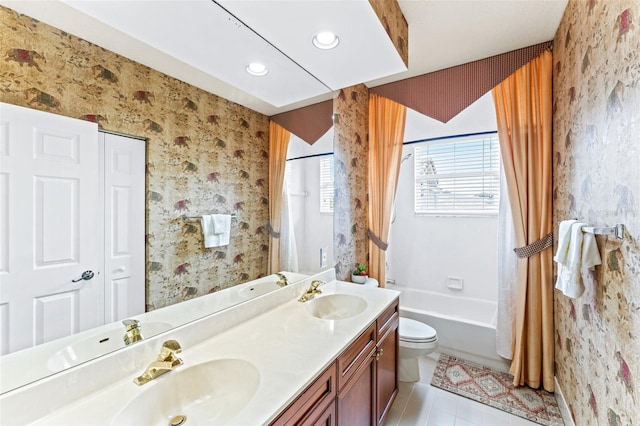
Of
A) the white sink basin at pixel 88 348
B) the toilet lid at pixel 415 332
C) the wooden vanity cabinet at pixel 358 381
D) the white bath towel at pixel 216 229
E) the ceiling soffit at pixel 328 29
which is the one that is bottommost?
the toilet lid at pixel 415 332

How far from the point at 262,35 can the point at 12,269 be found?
1.35m

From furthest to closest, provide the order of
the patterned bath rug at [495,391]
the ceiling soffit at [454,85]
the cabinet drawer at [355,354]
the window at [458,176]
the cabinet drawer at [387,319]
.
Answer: the window at [458,176]
the ceiling soffit at [454,85]
the patterned bath rug at [495,391]
the cabinet drawer at [387,319]
the cabinet drawer at [355,354]

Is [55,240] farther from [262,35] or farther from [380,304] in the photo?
[380,304]

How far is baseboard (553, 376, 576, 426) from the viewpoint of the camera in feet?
5.44

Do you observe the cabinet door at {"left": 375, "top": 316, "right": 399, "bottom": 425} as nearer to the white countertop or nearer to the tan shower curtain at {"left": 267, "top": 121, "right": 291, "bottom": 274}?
the white countertop

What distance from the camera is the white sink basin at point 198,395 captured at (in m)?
0.83

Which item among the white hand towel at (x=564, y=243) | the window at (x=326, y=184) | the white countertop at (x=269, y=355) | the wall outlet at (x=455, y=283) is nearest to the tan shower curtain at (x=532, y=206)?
the white hand towel at (x=564, y=243)

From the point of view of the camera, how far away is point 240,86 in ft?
4.59

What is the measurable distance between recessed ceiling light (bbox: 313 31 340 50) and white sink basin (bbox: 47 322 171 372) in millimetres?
1536

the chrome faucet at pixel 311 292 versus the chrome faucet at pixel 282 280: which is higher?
the chrome faucet at pixel 282 280

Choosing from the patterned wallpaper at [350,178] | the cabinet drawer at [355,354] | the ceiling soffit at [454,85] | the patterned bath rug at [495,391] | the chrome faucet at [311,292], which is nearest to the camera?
the cabinet drawer at [355,354]

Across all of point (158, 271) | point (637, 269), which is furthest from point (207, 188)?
point (637, 269)

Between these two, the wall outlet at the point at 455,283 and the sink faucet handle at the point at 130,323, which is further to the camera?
the wall outlet at the point at 455,283

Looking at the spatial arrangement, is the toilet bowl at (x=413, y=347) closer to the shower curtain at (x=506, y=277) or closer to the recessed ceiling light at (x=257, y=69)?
the shower curtain at (x=506, y=277)
